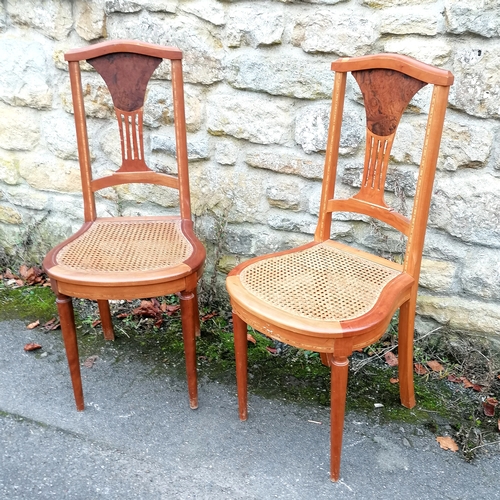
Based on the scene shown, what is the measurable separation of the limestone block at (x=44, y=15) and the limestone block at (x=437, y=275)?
1904 millimetres

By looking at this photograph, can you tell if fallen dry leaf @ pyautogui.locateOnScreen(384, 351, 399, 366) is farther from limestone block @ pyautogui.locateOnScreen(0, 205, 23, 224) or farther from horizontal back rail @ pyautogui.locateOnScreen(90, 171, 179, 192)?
limestone block @ pyautogui.locateOnScreen(0, 205, 23, 224)

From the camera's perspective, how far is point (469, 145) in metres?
1.95

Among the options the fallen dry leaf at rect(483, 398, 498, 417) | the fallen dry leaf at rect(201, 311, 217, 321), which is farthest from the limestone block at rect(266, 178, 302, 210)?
the fallen dry leaf at rect(483, 398, 498, 417)

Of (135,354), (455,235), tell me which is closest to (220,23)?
(455,235)

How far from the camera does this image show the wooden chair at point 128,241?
1.74 metres

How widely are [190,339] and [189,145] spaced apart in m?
0.94

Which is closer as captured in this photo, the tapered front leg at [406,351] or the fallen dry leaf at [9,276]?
the tapered front leg at [406,351]

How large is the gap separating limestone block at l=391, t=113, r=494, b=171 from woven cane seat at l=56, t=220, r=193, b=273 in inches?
36.4

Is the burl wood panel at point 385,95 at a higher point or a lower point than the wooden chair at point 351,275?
higher

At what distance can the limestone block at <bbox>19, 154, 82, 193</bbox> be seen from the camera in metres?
2.66

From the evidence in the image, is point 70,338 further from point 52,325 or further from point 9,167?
point 9,167

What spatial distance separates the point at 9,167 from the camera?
2.78 metres

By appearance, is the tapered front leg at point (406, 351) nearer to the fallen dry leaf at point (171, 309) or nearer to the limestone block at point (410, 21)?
the limestone block at point (410, 21)

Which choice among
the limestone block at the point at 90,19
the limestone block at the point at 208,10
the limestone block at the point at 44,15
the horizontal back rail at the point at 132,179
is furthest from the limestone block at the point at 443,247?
the limestone block at the point at 44,15
